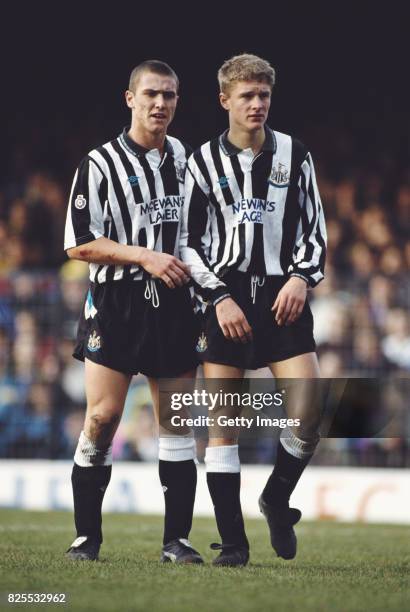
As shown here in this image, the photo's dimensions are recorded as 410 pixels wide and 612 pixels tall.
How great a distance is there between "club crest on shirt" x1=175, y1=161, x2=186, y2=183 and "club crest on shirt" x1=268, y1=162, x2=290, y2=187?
0.43 meters

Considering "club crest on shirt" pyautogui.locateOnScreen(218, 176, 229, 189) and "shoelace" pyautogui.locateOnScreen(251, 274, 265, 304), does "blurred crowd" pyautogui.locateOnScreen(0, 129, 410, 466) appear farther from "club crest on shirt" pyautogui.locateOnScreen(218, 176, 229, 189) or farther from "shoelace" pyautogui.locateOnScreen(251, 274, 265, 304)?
"club crest on shirt" pyautogui.locateOnScreen(218, 176, 229, 189)

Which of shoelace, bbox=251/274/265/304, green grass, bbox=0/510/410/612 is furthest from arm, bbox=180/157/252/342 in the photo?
green grass, bbox=0/510/410/612

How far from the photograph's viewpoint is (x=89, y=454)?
209 inches

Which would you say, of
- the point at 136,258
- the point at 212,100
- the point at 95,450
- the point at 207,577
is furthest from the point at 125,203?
the point at 212,100

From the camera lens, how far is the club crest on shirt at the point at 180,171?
5340 millimetres

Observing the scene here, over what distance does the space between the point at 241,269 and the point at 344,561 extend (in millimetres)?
1507

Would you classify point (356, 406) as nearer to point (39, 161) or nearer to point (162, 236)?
point (162, 236)

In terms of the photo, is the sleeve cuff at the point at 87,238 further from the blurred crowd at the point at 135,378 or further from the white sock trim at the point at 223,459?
the blurred crowd at the point at 135,378

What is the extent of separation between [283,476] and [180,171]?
1.41 m

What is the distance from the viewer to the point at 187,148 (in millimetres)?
5547

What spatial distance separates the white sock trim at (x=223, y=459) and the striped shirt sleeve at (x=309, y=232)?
79 cm

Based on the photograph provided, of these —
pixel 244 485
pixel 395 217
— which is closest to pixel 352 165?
pixel 395 217

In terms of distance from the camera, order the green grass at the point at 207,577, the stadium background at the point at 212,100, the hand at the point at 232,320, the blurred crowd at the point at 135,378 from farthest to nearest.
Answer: the stadium background at the point at 212,100 → the blurred crowd at the point at 135,378 → the hand at the point at 232,320 → the green grass at the point at 207,577

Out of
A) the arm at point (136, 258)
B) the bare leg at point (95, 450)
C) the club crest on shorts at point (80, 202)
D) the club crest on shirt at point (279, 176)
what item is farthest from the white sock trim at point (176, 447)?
the club crest on shirt at point (279, 176)
